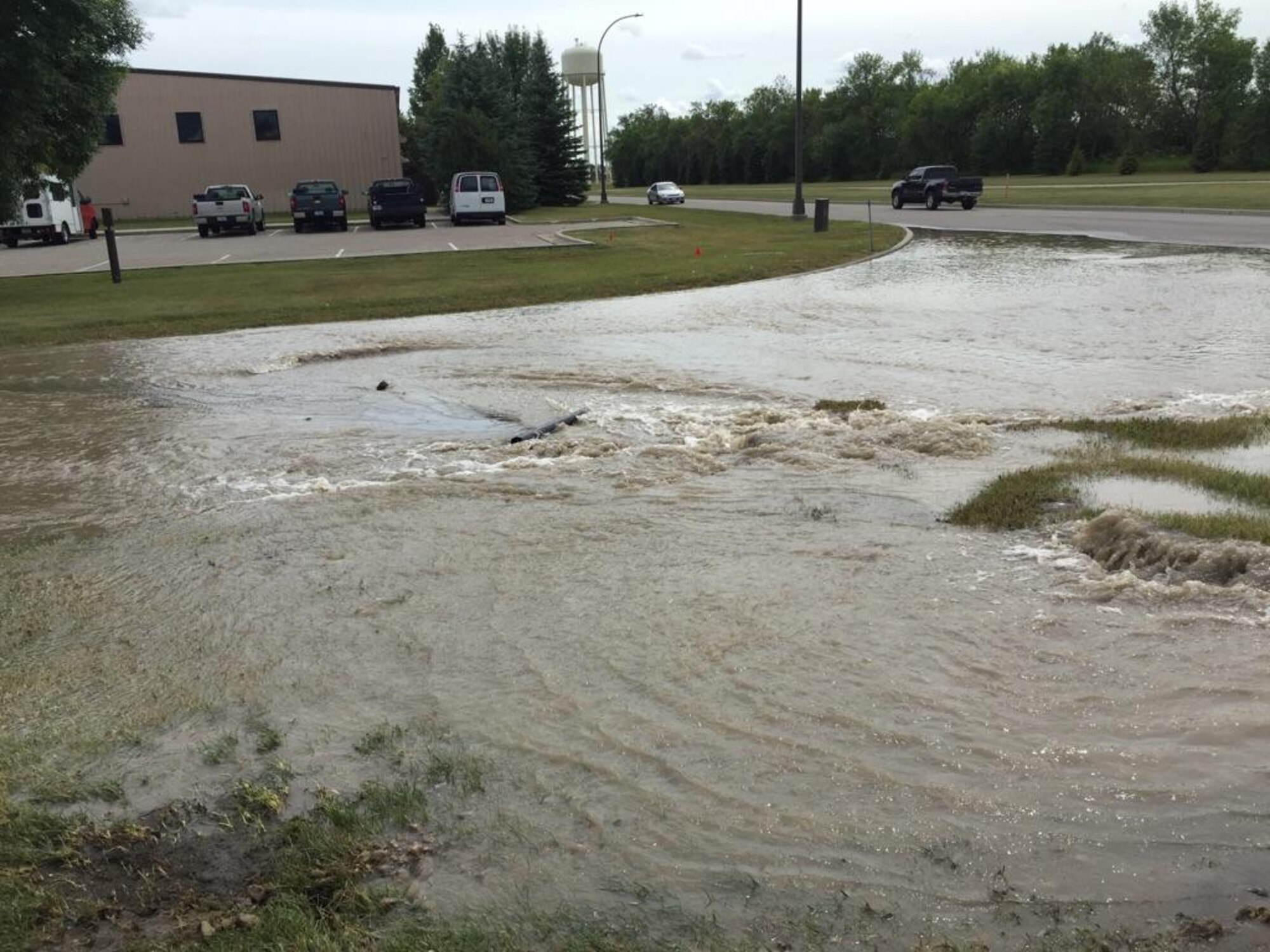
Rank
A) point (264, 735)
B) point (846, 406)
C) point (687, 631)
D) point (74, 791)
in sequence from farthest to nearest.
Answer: point (846, 406)
point (687, 631)
point (264, 735)
point (74, 791)

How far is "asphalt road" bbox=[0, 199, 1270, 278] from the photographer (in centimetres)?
2783

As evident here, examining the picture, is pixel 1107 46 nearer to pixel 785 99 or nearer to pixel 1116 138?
pixel 1116 138

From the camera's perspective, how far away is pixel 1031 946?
3170 mm

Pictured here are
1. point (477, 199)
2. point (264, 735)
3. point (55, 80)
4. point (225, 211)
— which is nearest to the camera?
point (264, 735)

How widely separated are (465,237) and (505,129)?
19.5 m

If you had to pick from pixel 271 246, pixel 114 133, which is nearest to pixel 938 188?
pixel 271 246

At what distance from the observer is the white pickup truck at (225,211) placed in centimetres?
3956

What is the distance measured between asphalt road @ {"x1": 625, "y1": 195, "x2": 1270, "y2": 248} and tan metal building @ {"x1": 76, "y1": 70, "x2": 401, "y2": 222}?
82.4 ft

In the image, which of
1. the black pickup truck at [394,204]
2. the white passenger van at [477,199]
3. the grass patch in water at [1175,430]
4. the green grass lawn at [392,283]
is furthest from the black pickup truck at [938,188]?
the grass patch in water at [1175,430]

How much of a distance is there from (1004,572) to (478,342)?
9943mm

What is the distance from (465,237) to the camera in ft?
116

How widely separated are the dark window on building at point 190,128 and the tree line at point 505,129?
35.1 feet

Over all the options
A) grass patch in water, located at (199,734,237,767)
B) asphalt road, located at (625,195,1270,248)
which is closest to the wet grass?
grass patch in water, located at (199,734,237,767)

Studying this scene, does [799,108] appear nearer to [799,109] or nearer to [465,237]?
[799,109]
